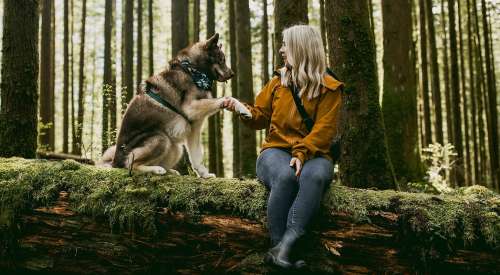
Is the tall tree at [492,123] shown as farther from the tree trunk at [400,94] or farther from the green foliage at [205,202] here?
the green foliage at [205,202]

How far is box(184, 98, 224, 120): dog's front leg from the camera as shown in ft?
16.8

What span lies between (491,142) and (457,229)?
770 inches

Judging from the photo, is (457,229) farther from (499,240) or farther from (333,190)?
(333,190)

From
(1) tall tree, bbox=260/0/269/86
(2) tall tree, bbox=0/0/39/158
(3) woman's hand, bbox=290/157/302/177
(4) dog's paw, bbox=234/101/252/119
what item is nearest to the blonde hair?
(4) dog's paw, bbox=234/101/252/119

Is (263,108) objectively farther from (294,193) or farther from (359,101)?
(359,101)

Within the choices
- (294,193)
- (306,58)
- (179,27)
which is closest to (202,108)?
(306,58)

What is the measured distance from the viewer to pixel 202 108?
521 centimetres

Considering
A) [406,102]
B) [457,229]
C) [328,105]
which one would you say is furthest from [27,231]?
[406,102]

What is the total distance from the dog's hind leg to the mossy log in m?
0.52

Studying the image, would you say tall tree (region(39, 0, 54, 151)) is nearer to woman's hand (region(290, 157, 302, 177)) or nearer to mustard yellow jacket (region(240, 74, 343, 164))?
mustard yellow jacket (region(240, 74, 343, 164))

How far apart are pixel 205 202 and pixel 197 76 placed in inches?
76.1

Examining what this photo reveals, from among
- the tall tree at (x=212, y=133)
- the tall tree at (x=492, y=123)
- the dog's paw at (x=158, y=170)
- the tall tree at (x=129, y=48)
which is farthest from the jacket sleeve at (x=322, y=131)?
the tall tree at (x=492, y=123)

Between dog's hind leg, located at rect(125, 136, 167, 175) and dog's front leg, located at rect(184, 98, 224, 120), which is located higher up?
dog's front leg, located at rect(184, 98, 224, 120)

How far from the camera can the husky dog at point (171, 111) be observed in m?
5.23
